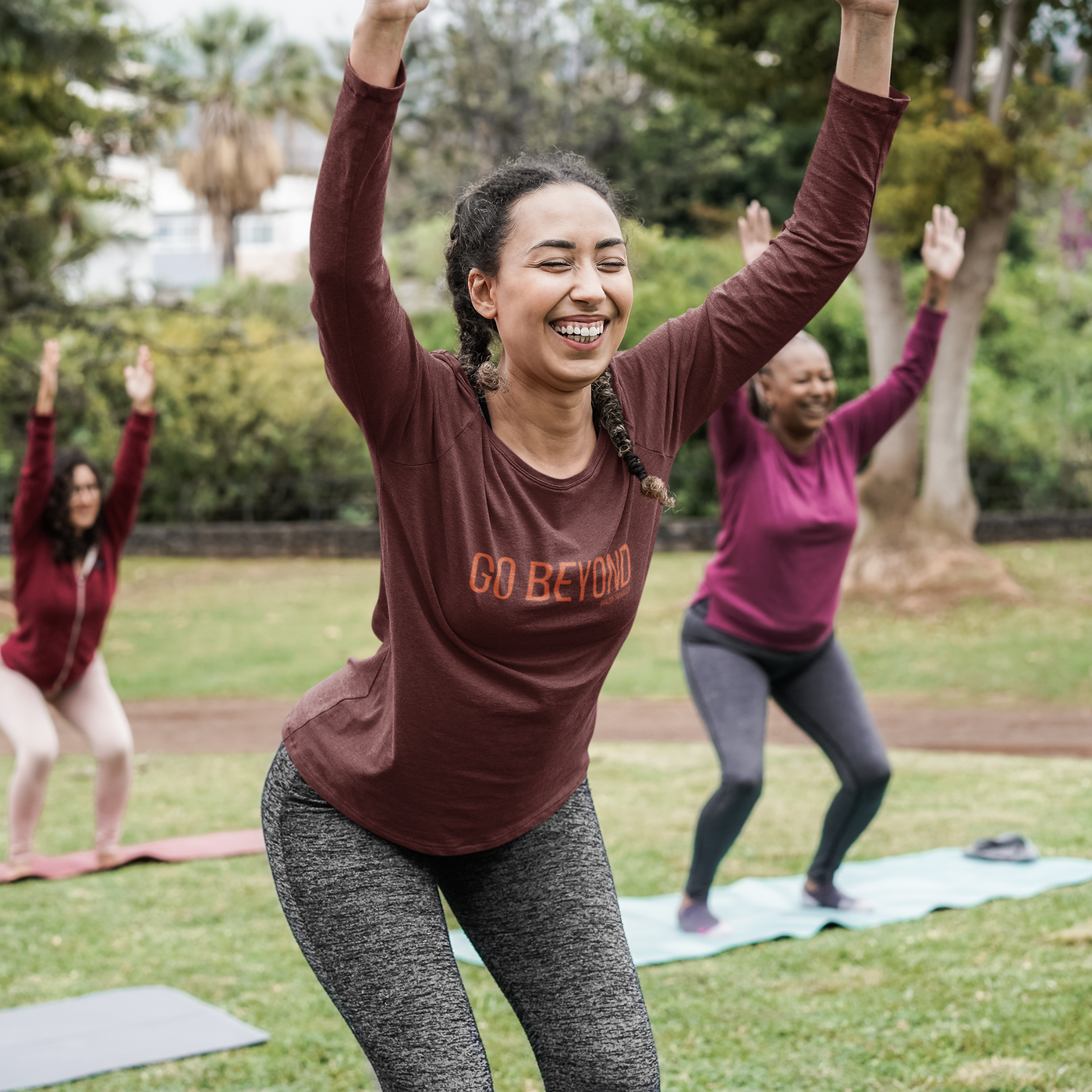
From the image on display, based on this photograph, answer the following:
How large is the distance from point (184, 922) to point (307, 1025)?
1.47 meters

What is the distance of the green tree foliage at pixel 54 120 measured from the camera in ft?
49.6

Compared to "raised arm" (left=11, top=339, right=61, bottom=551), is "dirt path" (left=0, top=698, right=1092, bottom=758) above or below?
below

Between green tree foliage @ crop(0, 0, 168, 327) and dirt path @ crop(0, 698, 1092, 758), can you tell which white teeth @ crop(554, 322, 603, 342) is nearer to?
dirt path @ crop(0, 698, 1092, 758)

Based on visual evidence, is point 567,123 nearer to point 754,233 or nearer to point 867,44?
point 754,233

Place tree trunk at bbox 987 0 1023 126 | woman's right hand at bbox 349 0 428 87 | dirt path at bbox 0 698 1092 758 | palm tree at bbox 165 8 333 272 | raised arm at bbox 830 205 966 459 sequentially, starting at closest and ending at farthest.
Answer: woman's right hand at bbox 349 0 428 87 → raised arm at bbox 830 205 966 459 → dirt path at bbox 0 698 1092 758 → tree trunk at bbox 987 0 1023 126 → palm tree at bbox 165 8 333 272

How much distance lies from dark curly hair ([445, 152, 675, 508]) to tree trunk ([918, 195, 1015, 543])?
1418 cm

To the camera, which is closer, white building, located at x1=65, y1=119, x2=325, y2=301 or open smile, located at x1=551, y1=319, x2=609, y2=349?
open smile, located at x1=551, y1=319, x2=609, y2=349

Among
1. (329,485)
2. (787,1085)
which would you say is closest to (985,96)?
(329,485)

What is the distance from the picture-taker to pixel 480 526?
7.38 feet

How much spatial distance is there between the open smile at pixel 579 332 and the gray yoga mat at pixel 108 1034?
3.02 metres

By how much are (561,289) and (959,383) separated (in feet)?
49.3

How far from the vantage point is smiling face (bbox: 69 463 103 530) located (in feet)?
21.4

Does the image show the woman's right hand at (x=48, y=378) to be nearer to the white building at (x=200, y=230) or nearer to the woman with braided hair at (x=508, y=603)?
the woman with braided hair at (x=508, y=603)

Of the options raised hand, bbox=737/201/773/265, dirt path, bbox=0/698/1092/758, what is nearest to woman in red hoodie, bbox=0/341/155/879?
raised hand, bbox=737/201/773/265
